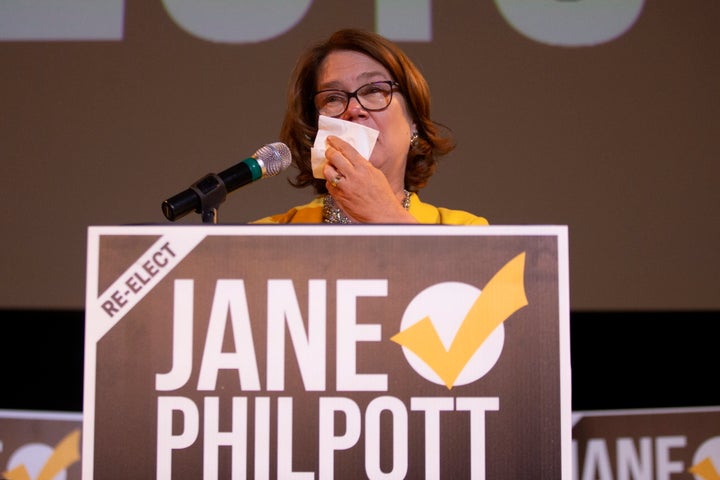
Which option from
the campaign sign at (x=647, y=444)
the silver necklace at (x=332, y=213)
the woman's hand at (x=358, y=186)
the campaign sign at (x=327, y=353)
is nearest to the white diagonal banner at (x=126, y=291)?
the campaign sign at (x=327, y=353)

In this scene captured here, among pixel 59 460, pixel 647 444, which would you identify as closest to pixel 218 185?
pixel 59 460

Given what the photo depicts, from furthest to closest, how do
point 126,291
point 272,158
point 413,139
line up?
1. point 413,139
2. point 272,158
3. point 126,291

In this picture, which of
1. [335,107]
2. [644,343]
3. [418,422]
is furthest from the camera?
[644,343]

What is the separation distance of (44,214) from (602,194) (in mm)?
1613

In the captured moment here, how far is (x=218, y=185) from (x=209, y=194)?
0.02 m

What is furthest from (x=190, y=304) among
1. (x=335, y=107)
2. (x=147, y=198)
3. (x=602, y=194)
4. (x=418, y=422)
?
(x=602, y=194)

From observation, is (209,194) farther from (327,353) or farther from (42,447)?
(42,447)

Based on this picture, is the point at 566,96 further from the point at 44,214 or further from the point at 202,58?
the point at 44,214

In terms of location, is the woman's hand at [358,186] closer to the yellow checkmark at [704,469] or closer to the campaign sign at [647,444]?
the campaign sign at [647,444]

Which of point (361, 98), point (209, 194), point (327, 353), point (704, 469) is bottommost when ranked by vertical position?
point (704, 469)

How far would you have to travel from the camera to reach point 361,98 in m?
1.37

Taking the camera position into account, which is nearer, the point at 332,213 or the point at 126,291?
the point at 126,291

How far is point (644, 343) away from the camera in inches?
81.4

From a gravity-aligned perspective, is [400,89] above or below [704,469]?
above
